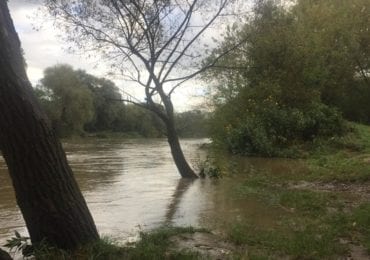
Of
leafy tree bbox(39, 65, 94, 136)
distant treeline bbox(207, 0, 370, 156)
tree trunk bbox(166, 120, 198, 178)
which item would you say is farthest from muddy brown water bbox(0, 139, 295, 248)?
leafy tree bbox(39, 65, 94, 136)

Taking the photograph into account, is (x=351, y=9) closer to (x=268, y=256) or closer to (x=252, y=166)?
(x=252, y=166)

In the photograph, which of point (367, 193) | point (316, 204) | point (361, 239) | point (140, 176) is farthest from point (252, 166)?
point (361, 239)

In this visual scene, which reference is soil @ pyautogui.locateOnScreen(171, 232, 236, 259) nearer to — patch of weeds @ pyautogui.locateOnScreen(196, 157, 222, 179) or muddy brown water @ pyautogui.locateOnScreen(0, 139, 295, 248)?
muddy brown water @ pyautogui.locateOnScreen(0, 139, 295, 248)

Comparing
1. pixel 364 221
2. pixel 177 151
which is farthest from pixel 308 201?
pixel 177 151

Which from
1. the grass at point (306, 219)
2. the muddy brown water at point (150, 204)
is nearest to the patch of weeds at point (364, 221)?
the grass at point (306, 219)

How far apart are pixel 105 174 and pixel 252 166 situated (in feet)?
15.4

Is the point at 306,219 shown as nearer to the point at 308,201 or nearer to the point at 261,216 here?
the point at 261,216

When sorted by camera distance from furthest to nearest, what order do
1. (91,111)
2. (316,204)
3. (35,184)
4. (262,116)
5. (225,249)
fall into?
(91,111), (262,116), (316,204), (225,249), (35,184)

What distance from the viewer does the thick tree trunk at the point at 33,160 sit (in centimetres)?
481

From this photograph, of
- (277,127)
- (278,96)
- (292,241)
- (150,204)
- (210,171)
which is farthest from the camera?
(278,96)

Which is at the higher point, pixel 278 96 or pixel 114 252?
pixel 278 96

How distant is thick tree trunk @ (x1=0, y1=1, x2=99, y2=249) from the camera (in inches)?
189

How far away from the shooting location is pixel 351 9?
32.3m

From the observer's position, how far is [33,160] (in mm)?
4895
